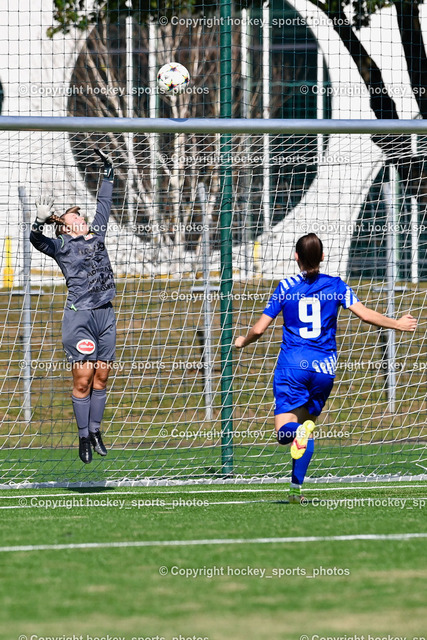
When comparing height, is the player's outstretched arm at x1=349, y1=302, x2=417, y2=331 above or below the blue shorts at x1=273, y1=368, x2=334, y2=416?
above

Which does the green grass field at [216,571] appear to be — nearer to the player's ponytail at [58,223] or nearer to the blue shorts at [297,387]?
the blue shorts at [297,387]

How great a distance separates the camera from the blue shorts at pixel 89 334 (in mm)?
7859

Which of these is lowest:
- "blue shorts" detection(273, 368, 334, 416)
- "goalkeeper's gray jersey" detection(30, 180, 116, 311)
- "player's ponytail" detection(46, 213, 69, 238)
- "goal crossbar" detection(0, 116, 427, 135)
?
"blue shorts" detection(273, 368, 334, 416)

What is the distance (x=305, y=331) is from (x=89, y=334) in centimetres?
202

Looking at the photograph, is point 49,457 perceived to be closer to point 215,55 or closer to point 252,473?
point 252,473

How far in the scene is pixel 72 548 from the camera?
16.3 ft

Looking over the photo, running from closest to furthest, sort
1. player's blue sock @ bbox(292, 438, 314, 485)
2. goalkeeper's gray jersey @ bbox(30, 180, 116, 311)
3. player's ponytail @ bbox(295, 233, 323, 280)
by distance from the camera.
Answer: player's blue sock @ bbox(292, 438, 314, 485), player's ponytail @ bbox(295, 233, 323, 280), goalkeeper's gray jersey @ bbox(30, 180, 116, 311)

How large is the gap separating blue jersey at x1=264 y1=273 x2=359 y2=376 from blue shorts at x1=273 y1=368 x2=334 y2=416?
43 millimetres

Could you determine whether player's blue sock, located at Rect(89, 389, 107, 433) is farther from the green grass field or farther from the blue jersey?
the blue jersey

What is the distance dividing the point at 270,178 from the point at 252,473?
2.82 metres

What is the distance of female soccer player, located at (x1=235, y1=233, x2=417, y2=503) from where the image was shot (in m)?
6.64

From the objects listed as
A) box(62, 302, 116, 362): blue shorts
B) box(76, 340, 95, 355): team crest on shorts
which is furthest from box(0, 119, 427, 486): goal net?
box(76, 340, 95, 355): team crest on shorts

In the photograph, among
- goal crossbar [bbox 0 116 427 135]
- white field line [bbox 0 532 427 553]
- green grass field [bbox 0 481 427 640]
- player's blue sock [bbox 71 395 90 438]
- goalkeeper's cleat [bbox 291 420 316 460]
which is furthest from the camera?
player's blue sock [bbox 71 395 90 438]

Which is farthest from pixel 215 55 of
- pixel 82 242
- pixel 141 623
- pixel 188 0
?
pixel 141 623
